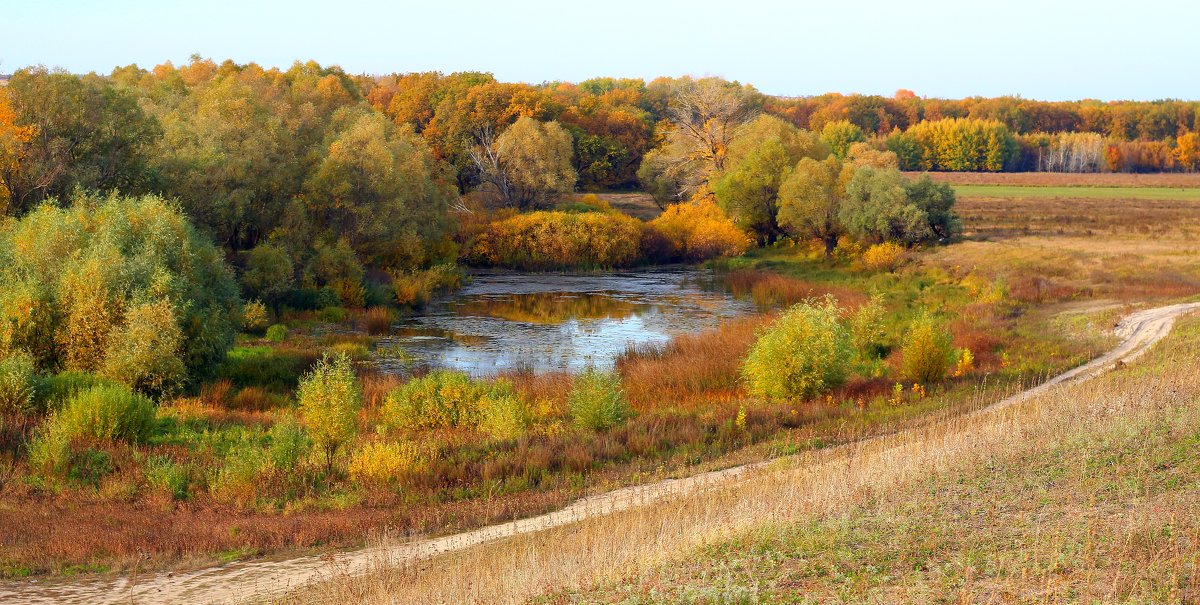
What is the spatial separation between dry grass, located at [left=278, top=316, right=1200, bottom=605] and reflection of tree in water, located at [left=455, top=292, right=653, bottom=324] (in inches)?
1076

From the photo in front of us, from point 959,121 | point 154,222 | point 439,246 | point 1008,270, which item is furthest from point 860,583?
point 959,121

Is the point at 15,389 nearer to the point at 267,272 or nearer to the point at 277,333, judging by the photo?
the point at 277,333

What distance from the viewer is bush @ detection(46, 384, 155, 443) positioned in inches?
719

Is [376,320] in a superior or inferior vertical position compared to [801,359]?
inferior

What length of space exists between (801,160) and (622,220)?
442 inches

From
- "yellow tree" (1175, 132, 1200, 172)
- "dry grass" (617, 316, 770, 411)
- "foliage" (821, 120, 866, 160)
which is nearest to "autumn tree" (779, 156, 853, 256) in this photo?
"dry grass" (617, 316, 770, 411)

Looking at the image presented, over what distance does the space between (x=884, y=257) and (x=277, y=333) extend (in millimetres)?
32086

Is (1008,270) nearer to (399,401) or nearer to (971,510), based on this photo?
(399,401)

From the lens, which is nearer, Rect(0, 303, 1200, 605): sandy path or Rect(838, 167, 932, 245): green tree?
Rect(0, 303, 1200, 605): sandy path

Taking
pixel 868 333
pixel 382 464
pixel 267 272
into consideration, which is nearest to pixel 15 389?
pixel 382 464

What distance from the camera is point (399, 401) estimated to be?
872 inches

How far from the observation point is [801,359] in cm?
2323

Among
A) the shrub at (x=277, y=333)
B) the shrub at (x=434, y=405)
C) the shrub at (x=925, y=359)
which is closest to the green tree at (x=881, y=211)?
the shrub at (x=925, y=359)

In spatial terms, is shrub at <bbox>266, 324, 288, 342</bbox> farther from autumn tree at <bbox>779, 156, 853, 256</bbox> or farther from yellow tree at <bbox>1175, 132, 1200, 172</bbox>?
yellow tree at <bbox>1175, 132, 1200, 172</bbox>
